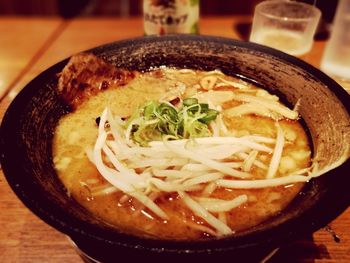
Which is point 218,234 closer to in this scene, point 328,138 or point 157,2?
point 328,138

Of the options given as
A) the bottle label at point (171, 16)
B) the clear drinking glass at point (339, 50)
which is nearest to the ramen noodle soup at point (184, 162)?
the bottle label at point (171, 16)

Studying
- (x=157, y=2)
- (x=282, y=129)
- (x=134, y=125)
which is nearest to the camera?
(x=134, y=125)

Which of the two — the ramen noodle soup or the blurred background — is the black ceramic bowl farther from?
the blurred background

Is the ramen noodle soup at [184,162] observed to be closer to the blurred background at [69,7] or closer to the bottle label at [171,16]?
the bottle label at [171,16]

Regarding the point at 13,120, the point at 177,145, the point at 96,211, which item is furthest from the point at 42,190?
the point at 177,145

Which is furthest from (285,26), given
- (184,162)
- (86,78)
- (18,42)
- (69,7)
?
(69,7)

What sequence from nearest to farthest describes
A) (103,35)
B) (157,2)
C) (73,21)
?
(157,2) → (103,35) → (73,21)
